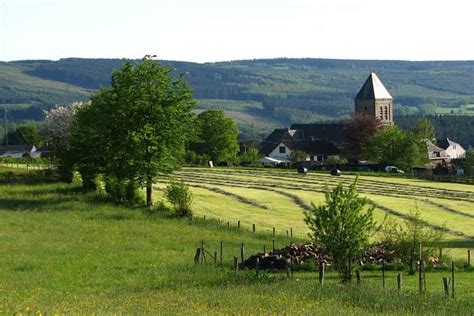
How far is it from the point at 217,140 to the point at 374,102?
43.0 metres

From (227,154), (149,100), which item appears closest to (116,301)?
(149,100)

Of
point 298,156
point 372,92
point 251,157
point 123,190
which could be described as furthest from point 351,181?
point 372,92

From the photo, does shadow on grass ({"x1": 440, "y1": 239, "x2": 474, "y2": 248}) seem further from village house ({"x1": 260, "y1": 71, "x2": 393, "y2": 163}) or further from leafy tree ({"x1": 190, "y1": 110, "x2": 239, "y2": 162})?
village house ({"x1": 260, "y1": 71, "x2": 393, "y2": 163})

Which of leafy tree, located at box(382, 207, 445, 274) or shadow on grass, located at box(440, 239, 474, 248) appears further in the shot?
shadow on grass, located at box(440, 239, 474, 248)

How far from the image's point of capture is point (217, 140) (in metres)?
146

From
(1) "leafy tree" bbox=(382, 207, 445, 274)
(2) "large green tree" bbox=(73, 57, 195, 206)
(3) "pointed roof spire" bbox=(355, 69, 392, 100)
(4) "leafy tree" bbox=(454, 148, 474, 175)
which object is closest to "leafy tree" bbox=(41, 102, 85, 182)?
(2) "large green tree" bbox=(73, 57, 195, 206)

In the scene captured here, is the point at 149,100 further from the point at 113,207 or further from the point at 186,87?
the point at 113,207

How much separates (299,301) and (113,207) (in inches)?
1556

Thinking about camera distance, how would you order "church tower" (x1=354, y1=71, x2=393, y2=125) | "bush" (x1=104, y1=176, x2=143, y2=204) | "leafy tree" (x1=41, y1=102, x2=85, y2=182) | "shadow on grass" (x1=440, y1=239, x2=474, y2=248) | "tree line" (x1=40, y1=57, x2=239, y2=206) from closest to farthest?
"shadow on grass" (x1=440, y1=239, x2=474, y2=248)
"tree line" (x1=40, y1=57, x2=239, y2=206)
"bush" (x1=104, y1=176, x2=143, y2=204)
"leafy tree" (x1=41, y1=102, x2=85, y2=182)
"church tower" (x1=354, y1=71, x2=393, y2=125)

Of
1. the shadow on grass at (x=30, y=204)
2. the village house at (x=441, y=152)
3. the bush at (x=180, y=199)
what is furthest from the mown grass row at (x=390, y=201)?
the village house at (x=441, y=152)

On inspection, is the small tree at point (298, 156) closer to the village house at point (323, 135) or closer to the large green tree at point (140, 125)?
the village house at point (323, 135)

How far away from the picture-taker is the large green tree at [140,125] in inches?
2704

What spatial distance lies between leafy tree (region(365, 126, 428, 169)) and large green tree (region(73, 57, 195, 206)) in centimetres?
6967

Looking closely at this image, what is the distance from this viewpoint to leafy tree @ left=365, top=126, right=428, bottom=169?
13450 centimetres
